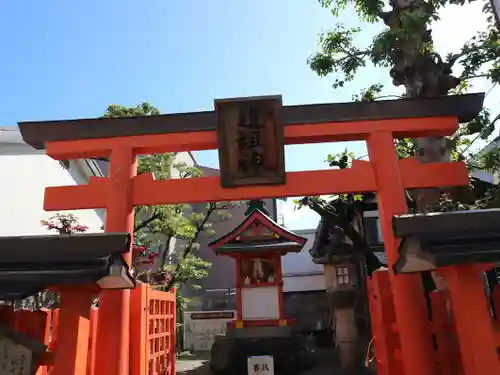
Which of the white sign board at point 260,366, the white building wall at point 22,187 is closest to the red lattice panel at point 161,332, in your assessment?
the white sign board at point 260,366

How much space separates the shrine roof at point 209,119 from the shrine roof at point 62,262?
2.31 meters

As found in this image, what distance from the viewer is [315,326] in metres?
21.1

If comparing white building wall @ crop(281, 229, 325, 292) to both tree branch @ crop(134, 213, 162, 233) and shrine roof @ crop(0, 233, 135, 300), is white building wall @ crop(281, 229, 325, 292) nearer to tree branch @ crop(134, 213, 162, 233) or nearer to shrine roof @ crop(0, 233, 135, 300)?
tree branch @ crop(134, 213, 162, 233)

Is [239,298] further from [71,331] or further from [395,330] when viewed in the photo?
[71,331]

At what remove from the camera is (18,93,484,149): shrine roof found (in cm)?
563

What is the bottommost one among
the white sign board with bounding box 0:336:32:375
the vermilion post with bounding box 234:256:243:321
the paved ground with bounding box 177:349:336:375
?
the paved ground with bounding box 177:349:336:375

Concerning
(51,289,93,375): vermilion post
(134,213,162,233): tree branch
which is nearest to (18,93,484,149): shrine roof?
(51,289,93,375): vermilion post

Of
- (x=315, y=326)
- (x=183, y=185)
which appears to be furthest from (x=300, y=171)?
(x=315, y=326)

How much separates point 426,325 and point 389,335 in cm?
59

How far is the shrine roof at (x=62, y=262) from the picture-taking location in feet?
11.6

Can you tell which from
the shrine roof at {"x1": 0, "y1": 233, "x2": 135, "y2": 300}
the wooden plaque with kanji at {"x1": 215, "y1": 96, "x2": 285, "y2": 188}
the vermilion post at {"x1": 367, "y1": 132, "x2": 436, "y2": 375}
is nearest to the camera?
the shrine roof at {"x1": 0, "y1": 233, "x2": 135, "y2": 300}

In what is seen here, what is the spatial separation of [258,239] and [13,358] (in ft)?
31.4

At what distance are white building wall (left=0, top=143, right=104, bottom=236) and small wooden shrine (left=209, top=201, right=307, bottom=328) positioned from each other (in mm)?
5848

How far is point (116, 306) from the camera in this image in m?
5.00
